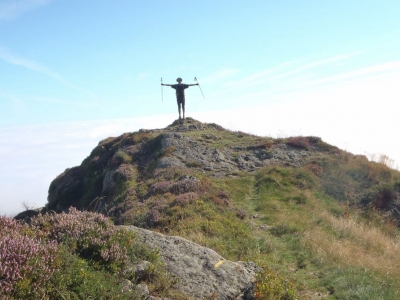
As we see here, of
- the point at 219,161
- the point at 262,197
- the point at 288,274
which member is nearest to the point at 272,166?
the point at 219,161

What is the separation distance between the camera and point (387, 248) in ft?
43.1

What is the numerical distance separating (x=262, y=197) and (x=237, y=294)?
41.9 ft

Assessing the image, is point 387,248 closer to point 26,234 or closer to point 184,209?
point 184,209

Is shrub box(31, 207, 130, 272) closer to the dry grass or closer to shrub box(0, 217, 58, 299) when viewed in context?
shrub box(0, 217, 58, 299)

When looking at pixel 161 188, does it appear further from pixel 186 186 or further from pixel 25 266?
pixel 25 266

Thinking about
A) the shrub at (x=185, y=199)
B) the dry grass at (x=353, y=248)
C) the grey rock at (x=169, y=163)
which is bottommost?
the dry grass at (x=353, y=248)

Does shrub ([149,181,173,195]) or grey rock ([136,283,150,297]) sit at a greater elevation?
grey rock ([136,283,150,297])

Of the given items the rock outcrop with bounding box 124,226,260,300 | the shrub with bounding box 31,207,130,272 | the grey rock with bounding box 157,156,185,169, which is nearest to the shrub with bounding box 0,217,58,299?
the shrub with bounding box 31,207,130,272

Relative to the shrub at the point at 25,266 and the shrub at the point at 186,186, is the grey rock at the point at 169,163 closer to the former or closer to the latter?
the shrub at the point at 186,186

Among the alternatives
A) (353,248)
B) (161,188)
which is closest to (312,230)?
(353,248)

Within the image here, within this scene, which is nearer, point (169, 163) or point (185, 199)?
point (185, 199)

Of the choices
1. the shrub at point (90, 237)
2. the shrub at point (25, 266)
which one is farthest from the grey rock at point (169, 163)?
the shrub at point (25, 266)

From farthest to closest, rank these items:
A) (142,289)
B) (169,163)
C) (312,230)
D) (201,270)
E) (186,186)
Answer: (169,163) < (186,186) < (312,230) < (201,270) < (142,289)

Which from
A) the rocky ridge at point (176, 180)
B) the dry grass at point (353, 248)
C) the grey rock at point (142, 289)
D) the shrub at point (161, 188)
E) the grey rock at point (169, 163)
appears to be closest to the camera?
the grey rock at point (142, 289)
